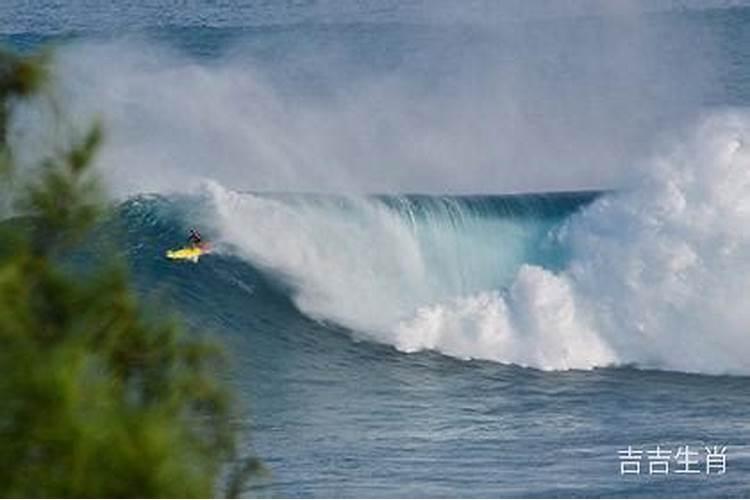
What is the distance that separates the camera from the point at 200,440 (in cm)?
678

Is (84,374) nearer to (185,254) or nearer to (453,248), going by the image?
(185,254)

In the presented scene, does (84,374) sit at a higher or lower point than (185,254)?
higher

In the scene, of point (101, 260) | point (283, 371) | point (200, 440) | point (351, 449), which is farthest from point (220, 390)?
point (283, 371)

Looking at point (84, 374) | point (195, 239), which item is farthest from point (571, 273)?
point (84, 374)

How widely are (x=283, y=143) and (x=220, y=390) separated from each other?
23.3 meters

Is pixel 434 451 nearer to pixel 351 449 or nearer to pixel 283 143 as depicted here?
pixel 351 449

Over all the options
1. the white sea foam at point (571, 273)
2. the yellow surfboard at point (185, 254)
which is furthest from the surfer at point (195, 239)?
the white sea foam at point (571, 273)

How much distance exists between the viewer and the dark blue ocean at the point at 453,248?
17500 mm

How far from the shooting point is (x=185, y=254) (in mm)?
24422

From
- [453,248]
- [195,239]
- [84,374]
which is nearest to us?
[84,374]

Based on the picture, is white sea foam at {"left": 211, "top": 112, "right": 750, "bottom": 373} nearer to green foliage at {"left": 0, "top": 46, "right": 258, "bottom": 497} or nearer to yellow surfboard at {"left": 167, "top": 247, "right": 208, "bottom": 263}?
yellow surfboard at {"left": 167, "top": 247, "right": 208, "bottom": 263}

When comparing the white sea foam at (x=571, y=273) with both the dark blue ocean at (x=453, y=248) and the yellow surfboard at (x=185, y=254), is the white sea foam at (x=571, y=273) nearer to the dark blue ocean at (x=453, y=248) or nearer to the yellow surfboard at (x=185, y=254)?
the dark blue ocean at (x=453, y=248)

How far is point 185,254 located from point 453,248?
3357 millimetres

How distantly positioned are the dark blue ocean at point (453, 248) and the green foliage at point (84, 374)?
273 mm
